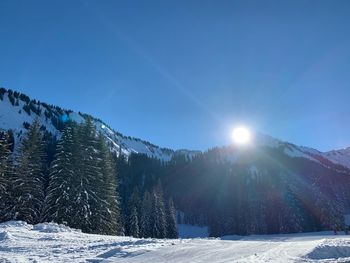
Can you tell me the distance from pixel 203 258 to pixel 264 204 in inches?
5517

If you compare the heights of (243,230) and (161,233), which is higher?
(243,230)

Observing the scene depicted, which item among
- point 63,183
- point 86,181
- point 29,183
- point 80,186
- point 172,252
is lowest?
point 172,252

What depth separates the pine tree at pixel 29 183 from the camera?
3700 cm

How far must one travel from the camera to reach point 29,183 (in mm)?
38469

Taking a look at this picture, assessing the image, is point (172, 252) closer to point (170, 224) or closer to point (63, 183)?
point (63, 183)

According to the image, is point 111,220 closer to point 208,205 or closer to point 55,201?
point 55,201

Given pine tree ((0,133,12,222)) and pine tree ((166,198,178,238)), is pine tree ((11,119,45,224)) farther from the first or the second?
pine tree ((166,198,178,238))

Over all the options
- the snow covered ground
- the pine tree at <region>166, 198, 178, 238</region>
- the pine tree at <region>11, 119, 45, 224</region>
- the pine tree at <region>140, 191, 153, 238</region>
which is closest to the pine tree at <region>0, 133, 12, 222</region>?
the pine tree at <region>11, 119, 45, 224</region>

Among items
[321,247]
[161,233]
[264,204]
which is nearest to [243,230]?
[264,204]

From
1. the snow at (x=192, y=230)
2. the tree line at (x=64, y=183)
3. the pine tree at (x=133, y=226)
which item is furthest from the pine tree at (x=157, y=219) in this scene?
the snow at (x=192, y=230)

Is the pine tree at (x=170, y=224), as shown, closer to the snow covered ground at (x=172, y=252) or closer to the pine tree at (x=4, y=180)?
the pine tree at (x=4, y=180)

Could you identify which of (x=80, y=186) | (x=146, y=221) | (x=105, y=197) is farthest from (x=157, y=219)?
(x=80, y=186)

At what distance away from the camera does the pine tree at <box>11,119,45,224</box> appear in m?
37.0

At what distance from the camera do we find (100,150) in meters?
44.0
